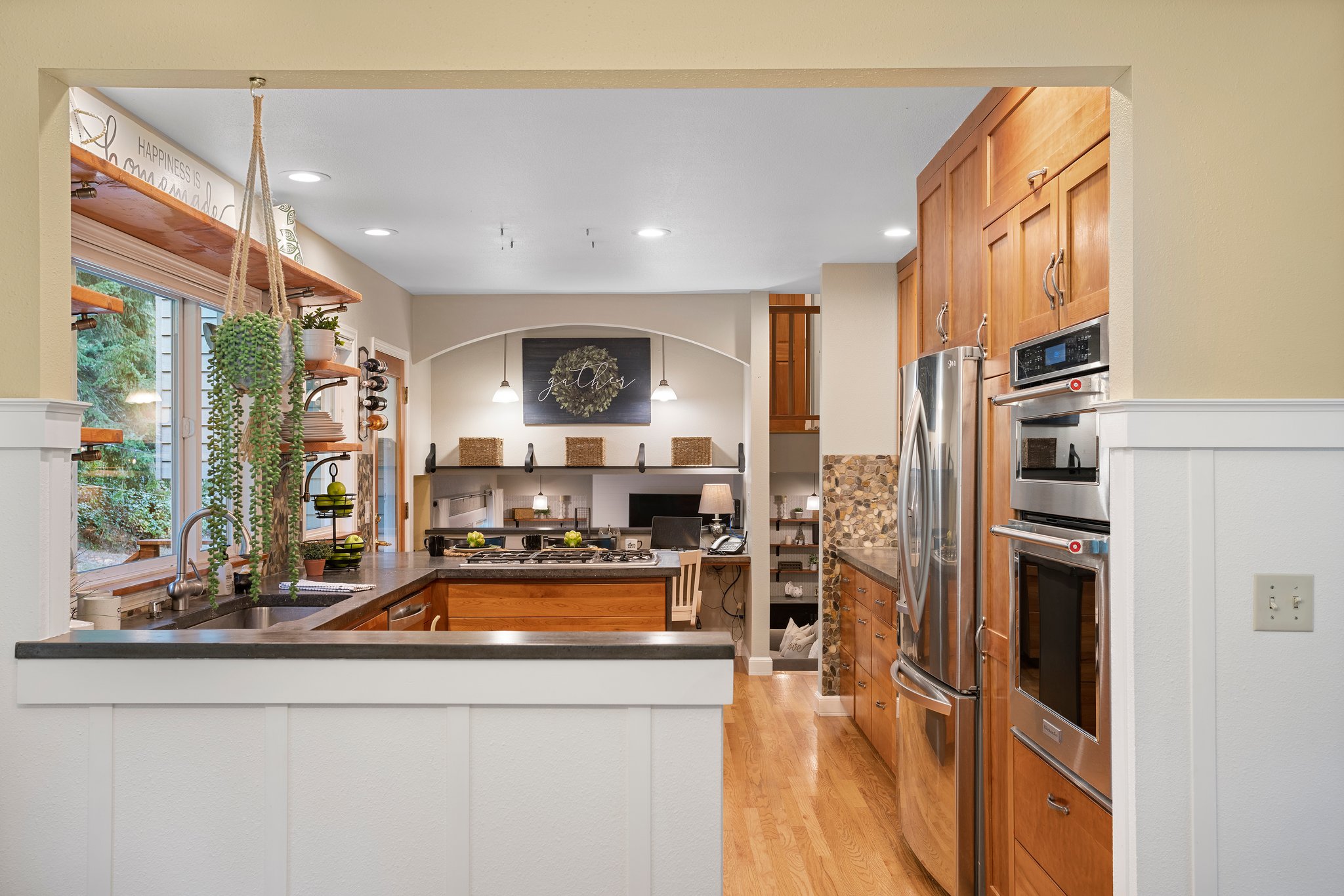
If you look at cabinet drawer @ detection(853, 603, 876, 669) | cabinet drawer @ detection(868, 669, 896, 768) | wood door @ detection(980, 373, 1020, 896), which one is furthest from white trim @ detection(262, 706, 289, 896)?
cabinet drawer @ detection(853, 603, 876, 669)

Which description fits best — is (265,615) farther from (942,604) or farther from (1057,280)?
(1057,280)

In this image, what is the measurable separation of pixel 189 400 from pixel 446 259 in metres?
1.91

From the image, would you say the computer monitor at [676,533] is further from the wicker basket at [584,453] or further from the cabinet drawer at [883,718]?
the cabinet drawer at [883,718]

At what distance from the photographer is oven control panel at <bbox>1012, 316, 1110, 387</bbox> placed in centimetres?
180

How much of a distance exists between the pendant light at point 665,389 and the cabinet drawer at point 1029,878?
447 cm

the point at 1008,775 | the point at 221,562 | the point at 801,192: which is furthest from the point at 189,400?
the point at 1008,775

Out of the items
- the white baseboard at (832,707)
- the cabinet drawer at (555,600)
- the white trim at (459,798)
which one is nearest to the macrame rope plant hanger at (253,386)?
the white trim at (459,798)

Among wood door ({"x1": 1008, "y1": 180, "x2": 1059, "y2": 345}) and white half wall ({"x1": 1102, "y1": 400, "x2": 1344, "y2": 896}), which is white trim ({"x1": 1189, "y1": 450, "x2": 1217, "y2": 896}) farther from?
wood door ({"x1": 1008, "y1": 180, "x2": 1059, "y2": 345})

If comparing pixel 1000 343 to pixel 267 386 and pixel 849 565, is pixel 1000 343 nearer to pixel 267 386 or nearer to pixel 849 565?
pixel 267 386

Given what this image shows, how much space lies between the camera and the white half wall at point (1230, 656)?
159 cm

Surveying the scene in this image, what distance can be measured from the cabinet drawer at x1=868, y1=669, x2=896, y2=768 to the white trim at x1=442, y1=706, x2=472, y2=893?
2.44 meters

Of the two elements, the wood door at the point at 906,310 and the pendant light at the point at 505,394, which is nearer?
the wood door at the point at 906,310

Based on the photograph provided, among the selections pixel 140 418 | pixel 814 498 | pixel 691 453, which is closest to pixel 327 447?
pixel 140 418

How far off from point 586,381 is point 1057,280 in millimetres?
4915
